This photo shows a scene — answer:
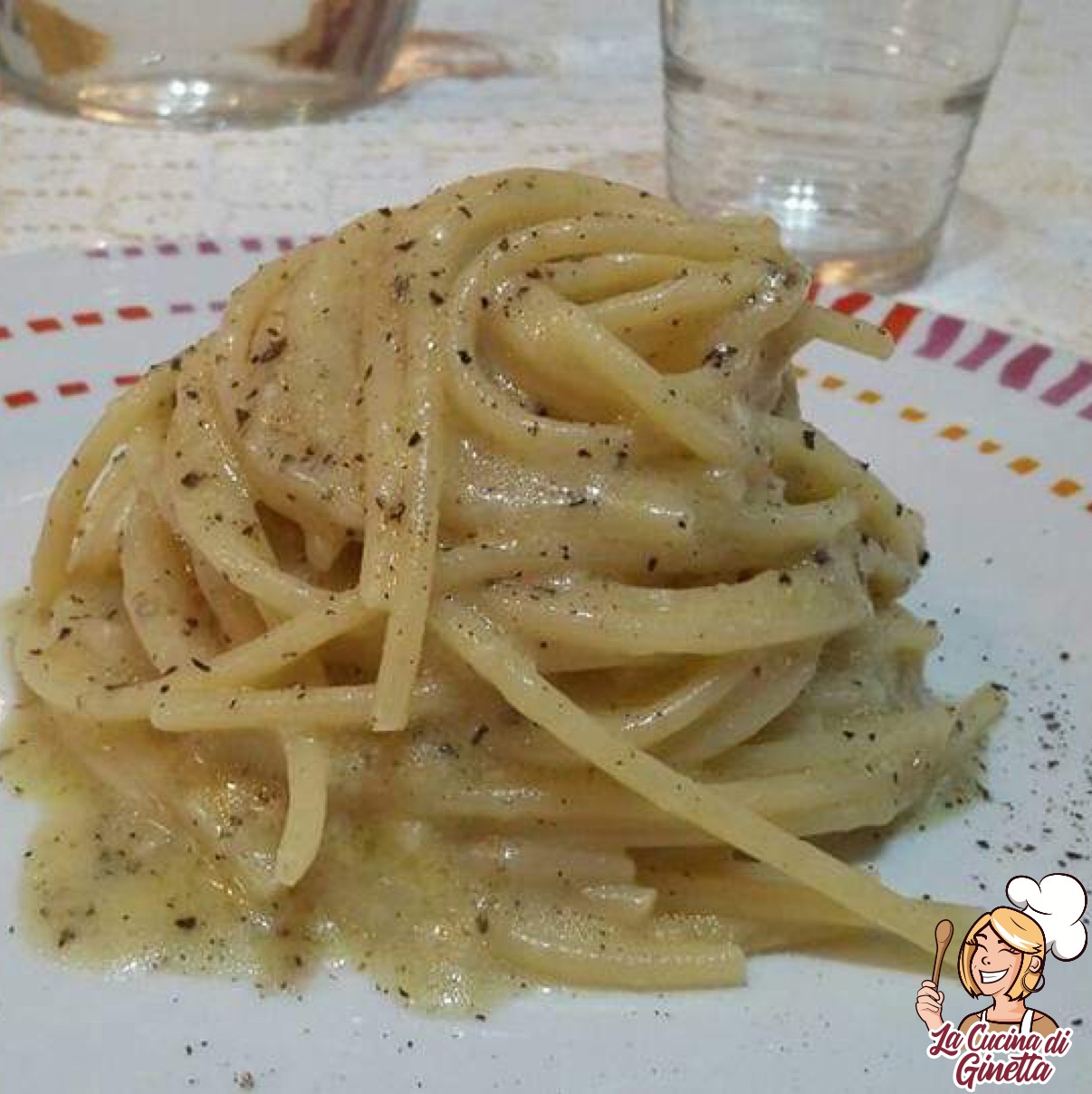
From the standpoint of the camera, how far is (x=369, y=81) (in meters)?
3.01

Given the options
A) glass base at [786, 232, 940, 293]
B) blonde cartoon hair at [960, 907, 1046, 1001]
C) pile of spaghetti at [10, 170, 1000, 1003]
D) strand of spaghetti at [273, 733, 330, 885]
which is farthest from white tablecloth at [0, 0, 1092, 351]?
strand of spaghetti at [273, 733, 330, 885]

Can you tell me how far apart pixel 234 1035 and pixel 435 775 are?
9.1 inches

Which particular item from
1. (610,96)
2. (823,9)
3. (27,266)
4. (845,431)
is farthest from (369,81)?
(845,431)

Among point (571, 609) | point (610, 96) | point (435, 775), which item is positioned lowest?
point (610, 96)

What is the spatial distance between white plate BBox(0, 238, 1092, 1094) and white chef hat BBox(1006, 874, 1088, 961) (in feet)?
0.04

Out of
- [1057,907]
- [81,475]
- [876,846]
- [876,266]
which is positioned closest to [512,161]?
[876,266]

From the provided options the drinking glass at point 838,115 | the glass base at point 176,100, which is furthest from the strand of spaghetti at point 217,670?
the glass base at point 176,100

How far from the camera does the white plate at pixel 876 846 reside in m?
1.06

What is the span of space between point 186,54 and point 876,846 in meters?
2.04

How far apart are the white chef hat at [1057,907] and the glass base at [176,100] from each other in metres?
2.05

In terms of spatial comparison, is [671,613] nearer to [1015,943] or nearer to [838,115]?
[1015,943]

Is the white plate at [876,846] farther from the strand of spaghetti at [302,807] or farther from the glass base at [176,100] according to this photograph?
the glass base at [176,100]

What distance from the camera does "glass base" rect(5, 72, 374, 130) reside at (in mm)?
2811

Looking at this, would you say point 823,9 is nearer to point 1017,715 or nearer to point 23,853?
point 1017,715
